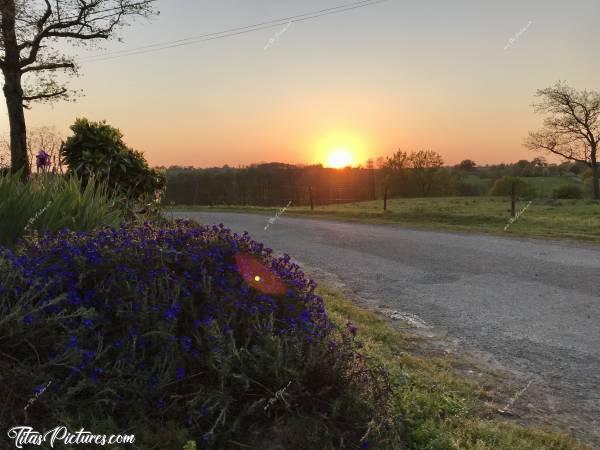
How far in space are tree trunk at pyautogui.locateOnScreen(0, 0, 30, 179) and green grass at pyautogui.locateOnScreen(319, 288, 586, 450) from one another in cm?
1600

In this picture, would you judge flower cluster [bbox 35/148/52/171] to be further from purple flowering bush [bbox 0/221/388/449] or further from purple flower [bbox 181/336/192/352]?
purple flower [bbox 181/336/192/352]

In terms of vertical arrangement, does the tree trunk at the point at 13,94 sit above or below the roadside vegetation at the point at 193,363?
above

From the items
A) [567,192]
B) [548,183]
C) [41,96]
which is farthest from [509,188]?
[41,96]

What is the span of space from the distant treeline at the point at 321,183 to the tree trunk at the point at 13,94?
1086 inches

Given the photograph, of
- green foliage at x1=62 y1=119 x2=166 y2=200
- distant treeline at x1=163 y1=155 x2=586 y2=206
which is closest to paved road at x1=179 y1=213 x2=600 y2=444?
green foliage at x1=62 y1=119 x2=166 y2=200

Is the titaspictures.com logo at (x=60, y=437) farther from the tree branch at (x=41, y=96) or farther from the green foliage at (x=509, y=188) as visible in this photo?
Answer: the green foliage at (x=509, y=188)

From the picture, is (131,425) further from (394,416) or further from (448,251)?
(448,251)

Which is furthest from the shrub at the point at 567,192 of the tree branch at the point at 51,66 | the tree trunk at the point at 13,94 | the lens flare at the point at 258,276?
the lens flare at the point at 258,276

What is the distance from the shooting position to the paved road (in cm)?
474

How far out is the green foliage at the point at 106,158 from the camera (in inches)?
405

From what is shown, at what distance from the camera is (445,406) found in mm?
3537

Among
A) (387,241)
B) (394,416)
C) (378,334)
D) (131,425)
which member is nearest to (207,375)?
(131,425)

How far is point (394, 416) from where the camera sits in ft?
10.0

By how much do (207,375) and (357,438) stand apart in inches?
37.1
